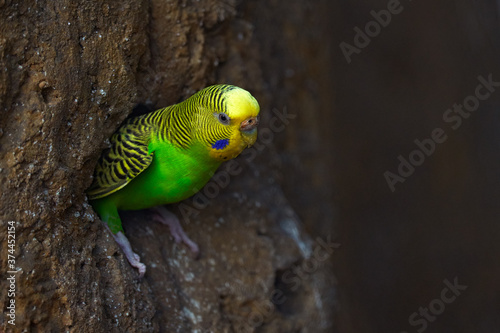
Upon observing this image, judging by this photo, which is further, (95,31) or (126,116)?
(126,116)

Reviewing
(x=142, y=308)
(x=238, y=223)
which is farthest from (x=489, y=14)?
(x=142, y=308)

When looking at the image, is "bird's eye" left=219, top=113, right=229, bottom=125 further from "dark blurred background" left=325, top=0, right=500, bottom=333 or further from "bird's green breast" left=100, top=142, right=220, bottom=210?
"dark blurred background" left=325, top=0, right=500, bottom=333

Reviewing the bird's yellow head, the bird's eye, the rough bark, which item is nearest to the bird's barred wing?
the rough bark

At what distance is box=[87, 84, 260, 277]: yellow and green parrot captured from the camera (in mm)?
3279

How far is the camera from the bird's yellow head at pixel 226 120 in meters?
3.11

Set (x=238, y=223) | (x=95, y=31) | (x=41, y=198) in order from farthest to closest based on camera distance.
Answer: (x=238, y=223) → (x=95, y=31) → (x=41, y=198)

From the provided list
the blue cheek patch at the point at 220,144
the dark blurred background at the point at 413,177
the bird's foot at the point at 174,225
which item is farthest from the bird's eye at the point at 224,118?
the dark blurred background at the point at 413,177

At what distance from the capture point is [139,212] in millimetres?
4141

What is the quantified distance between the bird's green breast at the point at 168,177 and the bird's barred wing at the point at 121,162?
96 millimetres

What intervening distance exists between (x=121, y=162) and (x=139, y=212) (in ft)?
2.33

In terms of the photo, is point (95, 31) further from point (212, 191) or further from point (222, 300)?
point (222, 300)

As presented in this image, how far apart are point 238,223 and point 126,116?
1.42 meters

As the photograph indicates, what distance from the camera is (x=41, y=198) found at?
303 cm

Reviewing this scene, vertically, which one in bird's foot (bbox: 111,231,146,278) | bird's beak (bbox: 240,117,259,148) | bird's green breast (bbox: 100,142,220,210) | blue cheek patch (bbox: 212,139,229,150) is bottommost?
bird's foot (bbox: 111,231,146,278)
